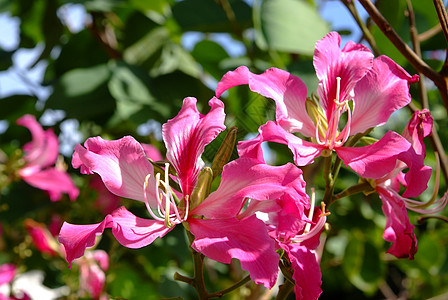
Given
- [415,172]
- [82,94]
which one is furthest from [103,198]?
[415,172]

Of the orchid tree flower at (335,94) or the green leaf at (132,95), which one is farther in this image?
the green leaf at (132,95)

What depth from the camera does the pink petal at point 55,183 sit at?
1.04 m

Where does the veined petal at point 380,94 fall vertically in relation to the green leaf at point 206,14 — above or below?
above

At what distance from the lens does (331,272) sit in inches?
59.4

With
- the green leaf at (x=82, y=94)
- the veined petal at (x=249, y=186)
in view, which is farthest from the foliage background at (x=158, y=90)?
the veined petal at (x=249, y=186)

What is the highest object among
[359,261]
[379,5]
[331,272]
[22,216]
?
[379,5]

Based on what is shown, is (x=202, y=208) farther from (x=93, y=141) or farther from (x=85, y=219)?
(x=85, y=219)

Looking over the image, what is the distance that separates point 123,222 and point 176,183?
0.07 metres

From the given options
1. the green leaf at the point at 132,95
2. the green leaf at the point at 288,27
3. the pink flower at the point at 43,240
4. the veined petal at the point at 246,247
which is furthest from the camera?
the pink flower at the point at 43,240

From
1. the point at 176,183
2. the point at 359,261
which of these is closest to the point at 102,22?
the point at 359,261

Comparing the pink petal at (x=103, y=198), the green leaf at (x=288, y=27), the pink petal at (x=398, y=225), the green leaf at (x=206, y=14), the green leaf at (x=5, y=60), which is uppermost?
the pink petal at (x=398, y=225)

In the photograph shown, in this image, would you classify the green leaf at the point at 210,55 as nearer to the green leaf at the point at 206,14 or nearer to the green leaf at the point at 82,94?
the green leaf at the point at 206,14

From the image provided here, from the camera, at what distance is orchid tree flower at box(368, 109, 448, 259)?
0.41 meters

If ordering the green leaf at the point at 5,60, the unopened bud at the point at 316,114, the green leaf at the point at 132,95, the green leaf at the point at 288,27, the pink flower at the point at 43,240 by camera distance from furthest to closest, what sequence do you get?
the green leaf at the point at 5,60
the pink flower at the point at 43,240
the green leaf at the point at 132,95
the green leaf at the point at 288,27
the unopened bud at the point at 316,114
